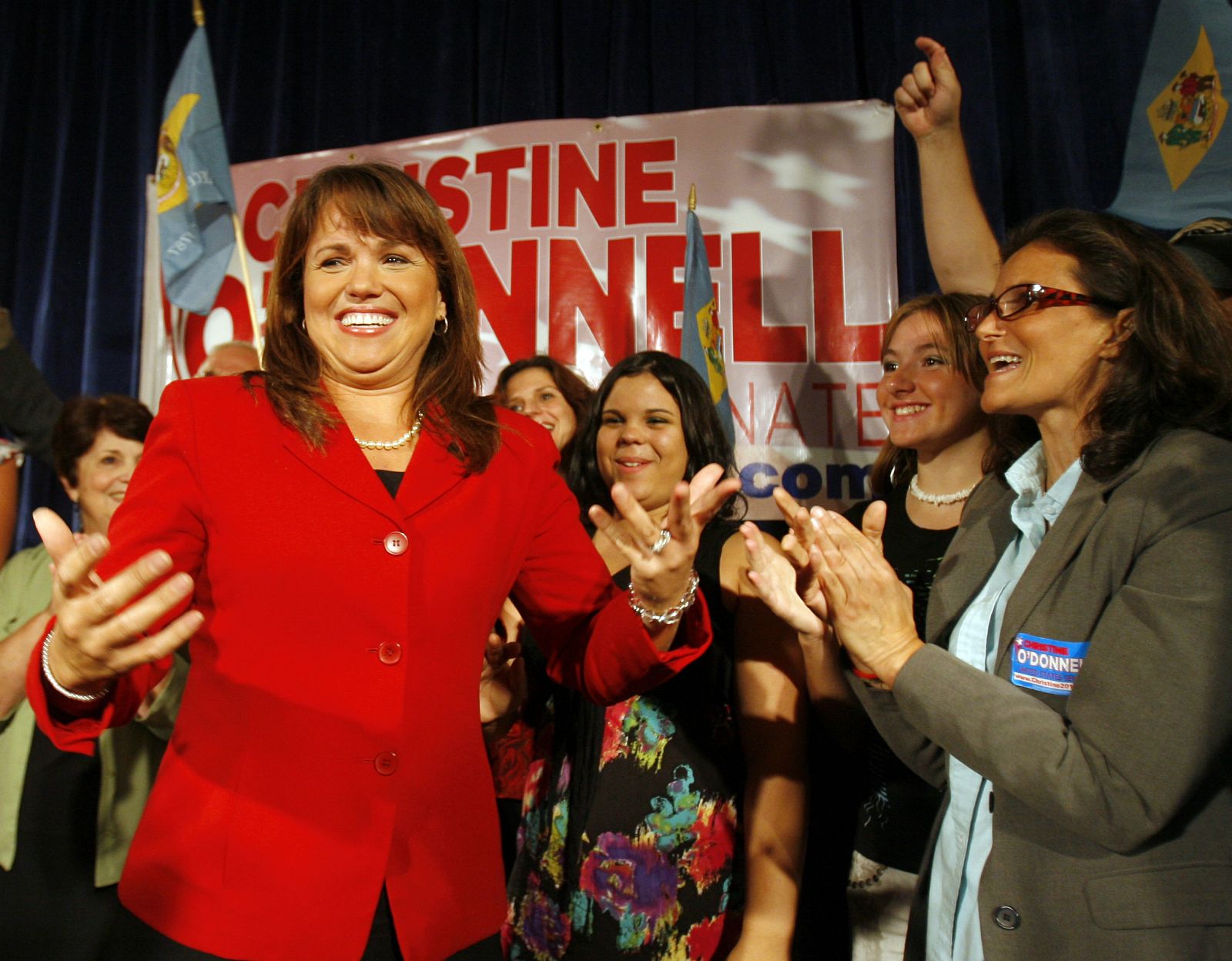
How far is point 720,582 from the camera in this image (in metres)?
1.97

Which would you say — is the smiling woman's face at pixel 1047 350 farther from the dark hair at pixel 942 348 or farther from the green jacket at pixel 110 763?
the green jacket at pixel 110 763

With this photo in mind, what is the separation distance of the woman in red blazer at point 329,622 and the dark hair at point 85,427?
1376 millimetres

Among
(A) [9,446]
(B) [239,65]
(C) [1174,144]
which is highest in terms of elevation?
(B) [239,65]

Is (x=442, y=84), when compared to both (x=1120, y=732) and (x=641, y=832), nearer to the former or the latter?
(x=641, y=832)

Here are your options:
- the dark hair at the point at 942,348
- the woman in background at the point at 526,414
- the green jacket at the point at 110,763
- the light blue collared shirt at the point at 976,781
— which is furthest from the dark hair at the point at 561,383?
the light blue collared shirt at the point at 976,781

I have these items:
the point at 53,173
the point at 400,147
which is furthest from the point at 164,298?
the point at 400,147

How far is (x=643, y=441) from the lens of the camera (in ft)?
7.61

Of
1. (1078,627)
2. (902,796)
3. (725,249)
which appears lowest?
(902,796)

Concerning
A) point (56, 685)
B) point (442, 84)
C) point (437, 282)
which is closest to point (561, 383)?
point (442, 84)

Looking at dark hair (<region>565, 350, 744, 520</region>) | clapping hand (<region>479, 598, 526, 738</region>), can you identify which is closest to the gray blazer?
clapping hand (<region>479, 598, 526, 738</region>)

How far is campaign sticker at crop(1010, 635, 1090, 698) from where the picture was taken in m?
1.20

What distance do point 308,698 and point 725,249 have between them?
240 centimetres

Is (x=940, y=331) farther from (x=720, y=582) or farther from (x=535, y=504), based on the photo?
(x=535, y=504)

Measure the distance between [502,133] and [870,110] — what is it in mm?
1253
